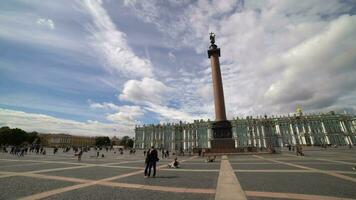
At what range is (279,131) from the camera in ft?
330

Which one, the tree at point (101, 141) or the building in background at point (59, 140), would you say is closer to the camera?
the tree at point (101, 141)

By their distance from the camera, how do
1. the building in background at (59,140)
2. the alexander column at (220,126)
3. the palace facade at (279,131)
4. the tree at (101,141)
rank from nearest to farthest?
1. the alexander column at (220,126)
2. the palace facade at (279,131)
3. the tree at (101,141)
4. the building in background at (59,140)

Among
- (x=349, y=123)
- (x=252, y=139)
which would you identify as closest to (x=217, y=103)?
(x=252, y=139)

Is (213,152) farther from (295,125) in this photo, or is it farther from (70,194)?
(295,125)

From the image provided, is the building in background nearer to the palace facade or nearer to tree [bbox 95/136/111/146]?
tree [bbox 95/136/111/146]

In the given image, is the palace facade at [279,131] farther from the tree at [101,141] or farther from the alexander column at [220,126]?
the alexander column at [220,126]

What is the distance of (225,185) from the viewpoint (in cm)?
764

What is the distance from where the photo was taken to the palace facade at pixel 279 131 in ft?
309

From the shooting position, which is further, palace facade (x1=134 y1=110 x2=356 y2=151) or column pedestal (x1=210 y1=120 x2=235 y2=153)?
palace facade (x1=134 y1=110 x2=356 y2=151)

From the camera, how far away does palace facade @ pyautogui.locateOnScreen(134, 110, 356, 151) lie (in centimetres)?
9406

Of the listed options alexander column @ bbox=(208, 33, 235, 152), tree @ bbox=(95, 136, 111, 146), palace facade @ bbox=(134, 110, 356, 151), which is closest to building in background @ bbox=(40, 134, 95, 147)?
tree @ bbox=(95, 136, 111, 146)

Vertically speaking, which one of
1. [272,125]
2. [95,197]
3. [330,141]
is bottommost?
[95,197]

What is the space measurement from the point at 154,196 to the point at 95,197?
70.8 inches

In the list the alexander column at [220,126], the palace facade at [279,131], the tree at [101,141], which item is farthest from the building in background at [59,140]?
the alexander column at [220,126]
